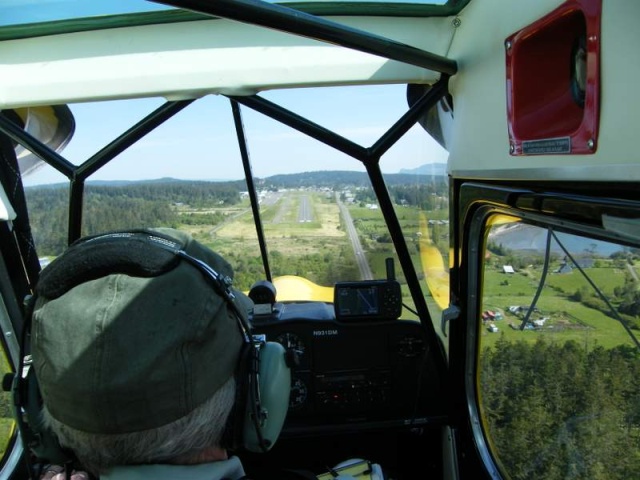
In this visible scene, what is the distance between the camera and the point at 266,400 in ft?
3.89

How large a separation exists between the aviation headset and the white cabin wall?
35.7 inches

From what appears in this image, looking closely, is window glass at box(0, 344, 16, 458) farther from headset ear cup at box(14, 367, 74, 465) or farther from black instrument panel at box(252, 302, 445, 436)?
headset ear cup at box(14, 367, 74, 465)

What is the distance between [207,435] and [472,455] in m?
2.13

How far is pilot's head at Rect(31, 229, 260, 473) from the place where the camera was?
0.87 m

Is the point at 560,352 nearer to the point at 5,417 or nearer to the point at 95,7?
the point at 95,7

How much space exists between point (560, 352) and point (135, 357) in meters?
1.54

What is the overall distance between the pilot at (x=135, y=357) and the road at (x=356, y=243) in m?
2.04

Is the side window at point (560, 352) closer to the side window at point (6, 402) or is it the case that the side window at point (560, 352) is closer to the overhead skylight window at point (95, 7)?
the overhead skylight window at point (95, 7)

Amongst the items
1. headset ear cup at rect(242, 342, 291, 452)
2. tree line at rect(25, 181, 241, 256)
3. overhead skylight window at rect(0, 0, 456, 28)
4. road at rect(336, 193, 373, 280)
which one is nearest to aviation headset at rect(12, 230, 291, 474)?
headset ear cup at rect(242, 342, 291, 452)

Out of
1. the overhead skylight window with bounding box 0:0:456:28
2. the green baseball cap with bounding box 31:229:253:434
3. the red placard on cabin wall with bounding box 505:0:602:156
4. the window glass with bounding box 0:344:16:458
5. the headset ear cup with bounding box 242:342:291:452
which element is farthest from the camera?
the window glass with bounding box 0:344:16:458

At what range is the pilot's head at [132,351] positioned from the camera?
0.87m

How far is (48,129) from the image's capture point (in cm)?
280

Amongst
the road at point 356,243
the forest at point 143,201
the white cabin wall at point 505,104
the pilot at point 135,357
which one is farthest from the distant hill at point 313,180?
the pilot at point 135,357

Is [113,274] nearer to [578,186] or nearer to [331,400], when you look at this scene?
[578,186]
